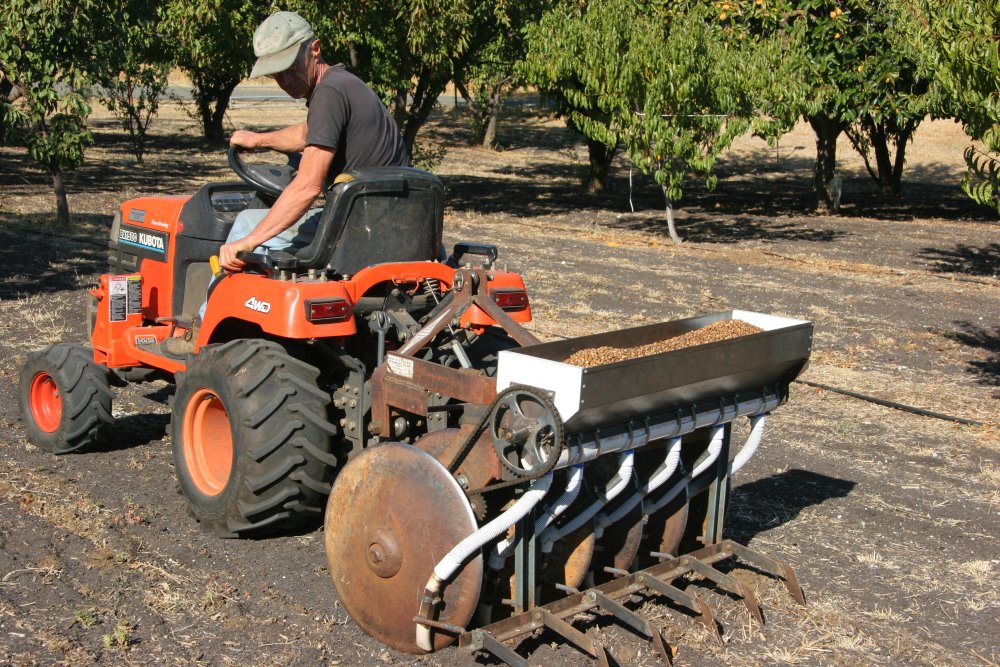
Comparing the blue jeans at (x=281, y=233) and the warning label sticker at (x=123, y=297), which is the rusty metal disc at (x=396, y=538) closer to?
the blue jeans at (x=281, y=233)


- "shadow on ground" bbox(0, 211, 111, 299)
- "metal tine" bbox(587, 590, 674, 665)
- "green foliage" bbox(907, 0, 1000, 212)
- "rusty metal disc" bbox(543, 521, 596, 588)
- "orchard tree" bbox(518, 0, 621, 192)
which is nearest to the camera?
"metal tine" bbox(587, 590, 674, 665)

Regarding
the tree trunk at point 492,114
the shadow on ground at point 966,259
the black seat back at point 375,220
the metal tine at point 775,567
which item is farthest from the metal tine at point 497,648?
the tree trunk at point 492,114

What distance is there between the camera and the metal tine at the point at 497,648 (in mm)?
3551

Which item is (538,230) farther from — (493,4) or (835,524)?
(835,524)

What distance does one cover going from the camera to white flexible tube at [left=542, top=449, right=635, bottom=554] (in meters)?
3.83

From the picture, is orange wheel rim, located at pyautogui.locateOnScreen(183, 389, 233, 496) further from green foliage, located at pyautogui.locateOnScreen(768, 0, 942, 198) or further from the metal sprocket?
green foliage, located at pyautogui.locateOnScreen(768, 0, 942, 198)

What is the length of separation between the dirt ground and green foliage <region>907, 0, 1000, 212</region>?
175 cm

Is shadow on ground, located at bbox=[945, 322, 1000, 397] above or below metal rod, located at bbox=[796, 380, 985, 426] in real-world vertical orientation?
above

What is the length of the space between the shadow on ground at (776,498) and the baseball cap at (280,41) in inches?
117

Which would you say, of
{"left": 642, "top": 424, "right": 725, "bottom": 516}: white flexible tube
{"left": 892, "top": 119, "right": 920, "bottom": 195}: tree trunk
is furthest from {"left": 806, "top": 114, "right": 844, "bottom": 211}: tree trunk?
{"left": 642, "top": 424, "right": 725, "bottom": 516}: white flexible tube

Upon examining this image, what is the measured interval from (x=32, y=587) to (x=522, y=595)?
2024 millimetres

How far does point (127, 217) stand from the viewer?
20.8 ft

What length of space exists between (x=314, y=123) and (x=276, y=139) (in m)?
0.90

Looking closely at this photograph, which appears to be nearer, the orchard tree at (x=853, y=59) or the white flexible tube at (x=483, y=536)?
the white flexible tube at (x=483, y=536)
